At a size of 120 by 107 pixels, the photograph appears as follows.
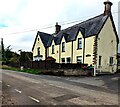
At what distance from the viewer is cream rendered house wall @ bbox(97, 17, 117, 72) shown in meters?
30.4

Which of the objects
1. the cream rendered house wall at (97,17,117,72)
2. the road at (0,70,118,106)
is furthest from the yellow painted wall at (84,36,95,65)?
the road at (0,70,118,106)

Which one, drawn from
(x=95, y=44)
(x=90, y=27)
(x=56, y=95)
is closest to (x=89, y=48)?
(x=95, y=44)

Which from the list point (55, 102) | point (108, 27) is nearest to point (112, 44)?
point (108, 27)

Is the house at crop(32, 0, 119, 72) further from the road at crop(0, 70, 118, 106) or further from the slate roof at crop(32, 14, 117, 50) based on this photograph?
the road at crop(0, 70, 118, 106)

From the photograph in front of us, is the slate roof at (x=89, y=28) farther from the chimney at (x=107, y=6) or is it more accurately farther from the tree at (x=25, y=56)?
the tree at (x=25, y=56)

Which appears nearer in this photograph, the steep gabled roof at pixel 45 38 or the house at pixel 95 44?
the house at pixel 95 44

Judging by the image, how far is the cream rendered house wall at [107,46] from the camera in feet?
99.7

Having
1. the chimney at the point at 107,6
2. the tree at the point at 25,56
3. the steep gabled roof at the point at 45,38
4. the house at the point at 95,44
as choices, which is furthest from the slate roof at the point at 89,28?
the tree at the point at 25,56

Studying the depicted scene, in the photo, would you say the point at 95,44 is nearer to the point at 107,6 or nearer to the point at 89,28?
the point at 89,28

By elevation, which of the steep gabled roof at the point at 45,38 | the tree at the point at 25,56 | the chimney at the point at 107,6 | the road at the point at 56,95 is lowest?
the road at the point at 56,95

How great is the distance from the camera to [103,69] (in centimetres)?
2977

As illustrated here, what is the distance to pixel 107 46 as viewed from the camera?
104 ft

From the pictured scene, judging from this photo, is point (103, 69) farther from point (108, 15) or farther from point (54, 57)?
point (54, 57)

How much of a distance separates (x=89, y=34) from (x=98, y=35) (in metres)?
1.69
